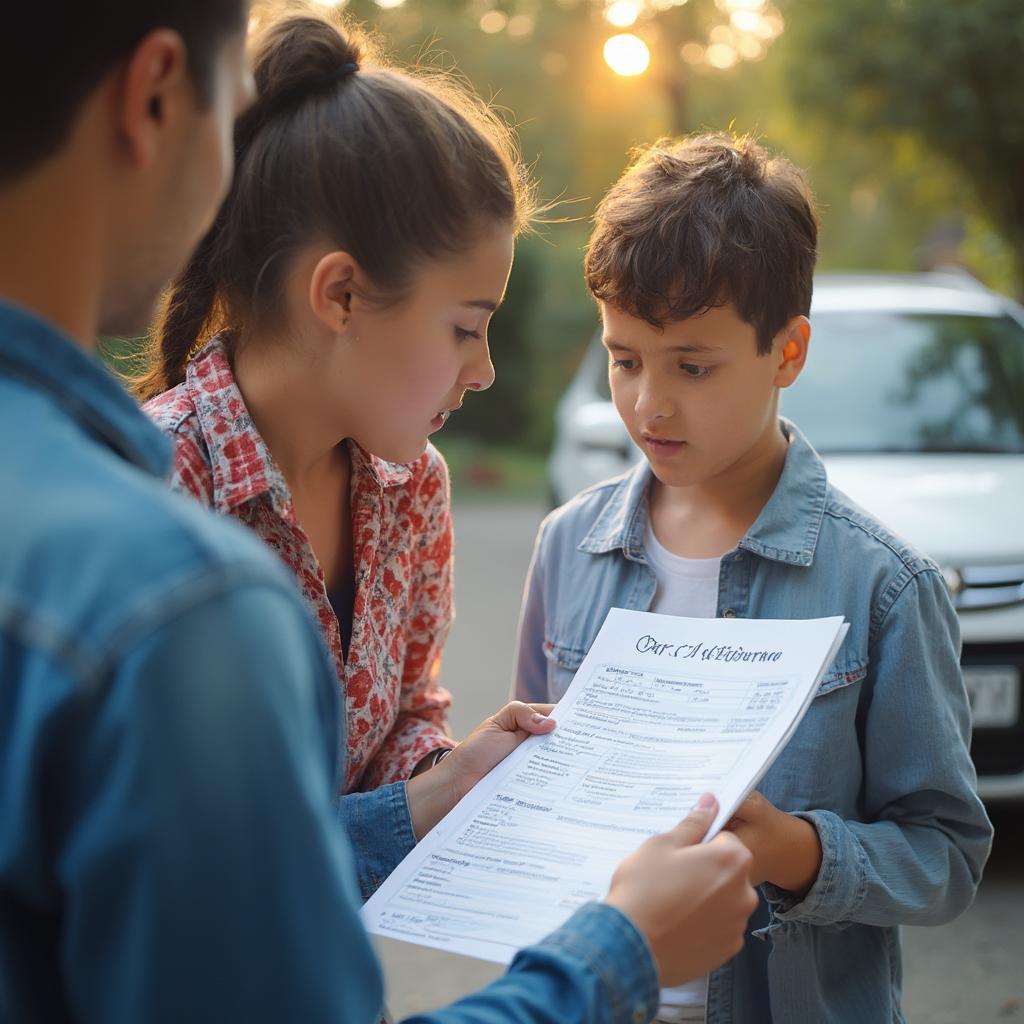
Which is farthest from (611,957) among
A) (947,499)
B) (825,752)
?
(947,499)

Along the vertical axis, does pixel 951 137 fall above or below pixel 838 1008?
above

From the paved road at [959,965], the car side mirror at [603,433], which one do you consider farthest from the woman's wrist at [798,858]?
the car side mirror at [603,433]

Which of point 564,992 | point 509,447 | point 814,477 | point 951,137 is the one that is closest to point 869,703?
point 814,477

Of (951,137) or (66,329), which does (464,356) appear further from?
(951,137)

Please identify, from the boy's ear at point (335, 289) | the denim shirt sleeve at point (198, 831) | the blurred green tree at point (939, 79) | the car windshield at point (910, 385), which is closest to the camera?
the denim shirt sleeve at point (198, 831)

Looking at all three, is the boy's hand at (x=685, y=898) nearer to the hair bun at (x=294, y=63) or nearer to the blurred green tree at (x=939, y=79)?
the hair bun at (x=294, y=63)

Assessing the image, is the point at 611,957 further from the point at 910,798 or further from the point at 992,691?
the point at 992,691

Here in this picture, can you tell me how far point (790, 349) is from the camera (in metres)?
2.10

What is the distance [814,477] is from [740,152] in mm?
563

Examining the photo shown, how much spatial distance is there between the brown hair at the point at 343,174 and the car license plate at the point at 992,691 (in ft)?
8.82

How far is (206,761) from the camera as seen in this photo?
0.73 metres

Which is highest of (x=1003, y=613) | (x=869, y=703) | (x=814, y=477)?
(x=814, y=477)

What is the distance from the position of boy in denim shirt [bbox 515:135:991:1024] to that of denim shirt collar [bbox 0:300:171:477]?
36.1 inches

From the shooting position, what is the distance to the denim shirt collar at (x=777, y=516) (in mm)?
1878
